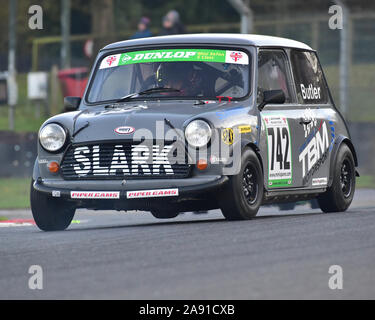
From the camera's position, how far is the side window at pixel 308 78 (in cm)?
1230

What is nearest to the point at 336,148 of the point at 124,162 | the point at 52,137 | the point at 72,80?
the point at 124,162

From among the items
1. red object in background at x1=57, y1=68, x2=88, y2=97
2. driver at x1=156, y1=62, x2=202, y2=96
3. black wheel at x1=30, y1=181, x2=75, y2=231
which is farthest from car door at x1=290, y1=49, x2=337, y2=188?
red object in background at x1=57, y1=68, x2=88, y2=97

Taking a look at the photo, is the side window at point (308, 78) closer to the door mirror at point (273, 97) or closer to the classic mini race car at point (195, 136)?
the classic mini race car at point (195, 136)

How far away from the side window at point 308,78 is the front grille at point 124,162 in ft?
7.25

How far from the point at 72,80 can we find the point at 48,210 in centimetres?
2695

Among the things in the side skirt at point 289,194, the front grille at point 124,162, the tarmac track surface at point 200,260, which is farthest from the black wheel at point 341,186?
the front grille at point 124,162

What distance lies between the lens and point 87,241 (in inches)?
379

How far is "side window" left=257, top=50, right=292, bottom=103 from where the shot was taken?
38.3 feet

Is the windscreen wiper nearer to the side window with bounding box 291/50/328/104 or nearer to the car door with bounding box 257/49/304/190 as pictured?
the car door with bounding box 257/49/304/190

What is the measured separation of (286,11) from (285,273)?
52.3 ft

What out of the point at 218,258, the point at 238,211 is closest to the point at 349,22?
the point at 238,211

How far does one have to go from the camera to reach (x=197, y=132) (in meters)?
10.3
